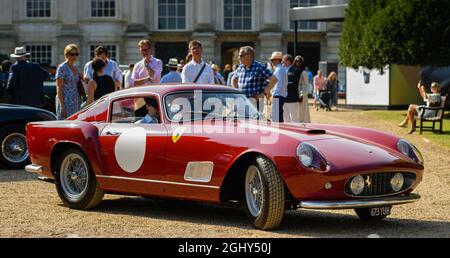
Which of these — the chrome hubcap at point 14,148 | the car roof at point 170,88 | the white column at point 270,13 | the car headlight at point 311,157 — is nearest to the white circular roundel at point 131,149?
the car roof at point 170,88

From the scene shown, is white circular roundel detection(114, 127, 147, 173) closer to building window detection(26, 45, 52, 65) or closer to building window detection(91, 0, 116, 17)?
building window detection(26, 45, 52, 65)

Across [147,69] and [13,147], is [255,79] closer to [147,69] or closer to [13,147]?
[147,69]

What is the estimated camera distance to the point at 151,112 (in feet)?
30.4

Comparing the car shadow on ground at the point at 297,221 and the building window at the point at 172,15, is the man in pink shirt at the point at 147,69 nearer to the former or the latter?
the car shadow on ground at the point at 297,221

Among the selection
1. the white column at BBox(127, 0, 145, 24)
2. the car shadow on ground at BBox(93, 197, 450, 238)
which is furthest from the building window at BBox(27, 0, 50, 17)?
the car shadow on ground at BBox(93, 197, 450, 238)

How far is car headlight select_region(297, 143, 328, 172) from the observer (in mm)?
7770

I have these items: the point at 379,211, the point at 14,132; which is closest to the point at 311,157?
the point at 379,211

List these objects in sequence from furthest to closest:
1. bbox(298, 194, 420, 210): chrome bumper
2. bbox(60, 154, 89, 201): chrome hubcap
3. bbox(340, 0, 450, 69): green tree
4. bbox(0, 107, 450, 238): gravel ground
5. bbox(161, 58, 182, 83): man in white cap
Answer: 1. bbox(340, 0, 450, 69): green tree
2. bbox(161, 58, 182, 83): man in white cap
3. bbox(60, 154, 89, 201): chrome hubcap
4. bbox(0, 107, 450, 238): gravel ground
5. bbox(298, 194, 420, 210): chrome bumper

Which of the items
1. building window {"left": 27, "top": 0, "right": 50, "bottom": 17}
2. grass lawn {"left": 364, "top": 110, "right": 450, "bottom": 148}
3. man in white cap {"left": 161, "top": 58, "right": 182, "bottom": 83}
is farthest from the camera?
building window {"left": 27, "top": 0, "right": 50, "bottom": 17}

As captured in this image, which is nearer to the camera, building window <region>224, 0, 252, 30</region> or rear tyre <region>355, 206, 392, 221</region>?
rear tyre <region>355, 206, 392, 221</region>

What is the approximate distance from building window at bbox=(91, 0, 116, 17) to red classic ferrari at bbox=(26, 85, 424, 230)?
141ft

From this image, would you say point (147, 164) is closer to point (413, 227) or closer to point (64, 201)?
point (64, 201)
